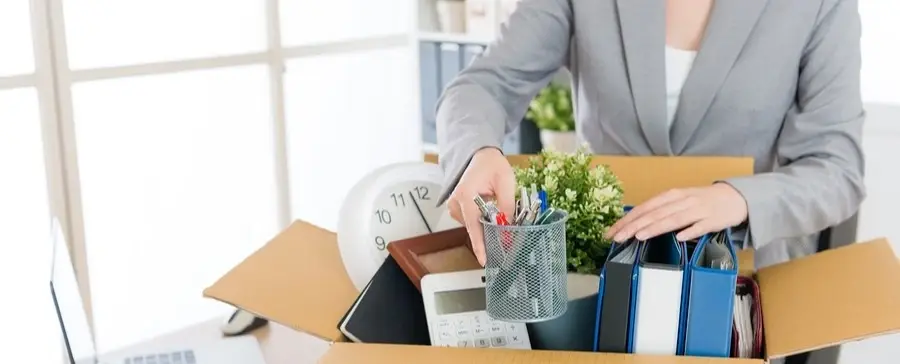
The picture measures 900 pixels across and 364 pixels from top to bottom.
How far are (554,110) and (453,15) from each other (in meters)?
0.52

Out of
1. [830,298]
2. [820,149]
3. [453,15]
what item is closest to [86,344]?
[830,298]

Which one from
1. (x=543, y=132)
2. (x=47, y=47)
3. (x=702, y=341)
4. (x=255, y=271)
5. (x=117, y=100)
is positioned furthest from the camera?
(x=543, y=132)

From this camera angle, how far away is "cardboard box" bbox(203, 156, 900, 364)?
81cm

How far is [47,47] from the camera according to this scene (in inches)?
79.7

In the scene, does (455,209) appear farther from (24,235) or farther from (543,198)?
(24,235)

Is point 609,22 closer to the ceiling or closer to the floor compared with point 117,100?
closer to the ceiling

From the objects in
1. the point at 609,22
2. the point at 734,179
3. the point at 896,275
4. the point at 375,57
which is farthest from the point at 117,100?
the point at 896,275

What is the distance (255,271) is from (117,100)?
4.40 feet

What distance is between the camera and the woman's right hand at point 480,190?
88 cm

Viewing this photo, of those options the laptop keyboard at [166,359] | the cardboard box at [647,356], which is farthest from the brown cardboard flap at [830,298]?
the laptop keyboard at [166,359]

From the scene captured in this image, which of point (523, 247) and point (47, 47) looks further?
point (47, 47)

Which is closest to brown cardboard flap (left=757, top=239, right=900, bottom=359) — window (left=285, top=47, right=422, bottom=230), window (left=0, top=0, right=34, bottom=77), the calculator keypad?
the calculator keypad

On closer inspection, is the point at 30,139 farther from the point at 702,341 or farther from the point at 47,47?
the point at 702,341

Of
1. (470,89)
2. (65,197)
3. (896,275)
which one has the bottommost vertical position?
(65,197)
